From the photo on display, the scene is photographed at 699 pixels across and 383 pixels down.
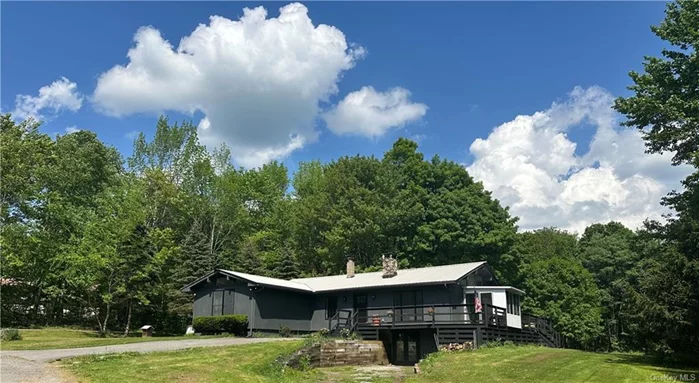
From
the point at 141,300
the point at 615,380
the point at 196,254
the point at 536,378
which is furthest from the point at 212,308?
the point at 615,380

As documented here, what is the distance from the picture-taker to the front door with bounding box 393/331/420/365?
2647 cm

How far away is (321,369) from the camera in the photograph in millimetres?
20859

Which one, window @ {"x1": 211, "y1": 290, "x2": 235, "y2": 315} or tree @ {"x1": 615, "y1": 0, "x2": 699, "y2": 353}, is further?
window @ {"x1": 211, "y1": 290, "x2": 235, "y2": 315}

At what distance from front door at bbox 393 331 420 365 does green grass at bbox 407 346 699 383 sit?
513 cm

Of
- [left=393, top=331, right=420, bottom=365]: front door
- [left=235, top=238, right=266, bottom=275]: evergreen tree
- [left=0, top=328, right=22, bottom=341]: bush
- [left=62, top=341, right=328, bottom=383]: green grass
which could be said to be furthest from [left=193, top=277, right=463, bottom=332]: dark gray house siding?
[left=235, top=238, right=266, bottom=275]: evergreen tree

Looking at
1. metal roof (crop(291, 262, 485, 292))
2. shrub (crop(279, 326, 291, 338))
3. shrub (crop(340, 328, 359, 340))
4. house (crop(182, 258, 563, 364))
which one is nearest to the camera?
house (crop(182, 258, 563, 364))

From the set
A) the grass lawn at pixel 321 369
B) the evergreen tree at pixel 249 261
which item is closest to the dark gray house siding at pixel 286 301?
the grass lawn at pixel 321 369

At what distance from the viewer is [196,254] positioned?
126 ft

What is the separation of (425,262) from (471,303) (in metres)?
14.8

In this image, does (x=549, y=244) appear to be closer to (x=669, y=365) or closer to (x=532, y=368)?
(x=669, y=365)

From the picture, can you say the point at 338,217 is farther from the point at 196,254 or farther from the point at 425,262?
the point at 196,254

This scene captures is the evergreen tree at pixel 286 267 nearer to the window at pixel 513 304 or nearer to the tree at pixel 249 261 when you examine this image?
the tree at pixel 249 261

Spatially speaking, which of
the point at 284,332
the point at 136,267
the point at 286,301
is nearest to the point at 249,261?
the point at 136,267

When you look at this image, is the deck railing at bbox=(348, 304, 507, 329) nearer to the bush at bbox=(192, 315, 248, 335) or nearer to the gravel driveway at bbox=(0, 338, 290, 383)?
the bush at bbox=(192, 315, 248, 335)
